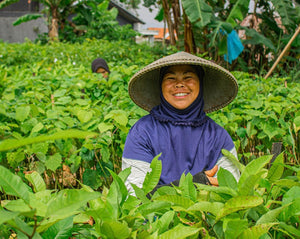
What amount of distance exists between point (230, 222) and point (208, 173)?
1.02 meters

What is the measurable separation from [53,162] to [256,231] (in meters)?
1.50

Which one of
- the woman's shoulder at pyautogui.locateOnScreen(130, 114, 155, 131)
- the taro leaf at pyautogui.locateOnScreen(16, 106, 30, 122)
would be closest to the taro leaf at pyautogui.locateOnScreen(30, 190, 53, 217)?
the woman's shoulder at pyautogui.locateOnScreen(130, 114, 155, 131)

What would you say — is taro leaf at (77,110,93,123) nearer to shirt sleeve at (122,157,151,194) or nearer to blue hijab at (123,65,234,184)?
blue hijab at (123,65,234,184)

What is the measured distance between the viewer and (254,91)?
3.07 metres

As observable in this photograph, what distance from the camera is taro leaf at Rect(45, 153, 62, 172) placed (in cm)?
201

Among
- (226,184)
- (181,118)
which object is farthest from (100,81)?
(226,184)

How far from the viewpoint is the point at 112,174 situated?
82cm

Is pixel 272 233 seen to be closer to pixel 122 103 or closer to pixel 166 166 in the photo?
pixel 166 166

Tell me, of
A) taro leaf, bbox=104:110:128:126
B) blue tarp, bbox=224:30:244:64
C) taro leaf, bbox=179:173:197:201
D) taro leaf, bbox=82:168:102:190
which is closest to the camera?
taro leaf, bbox=179:173:197:201

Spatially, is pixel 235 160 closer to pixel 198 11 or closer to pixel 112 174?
pixel 112 174

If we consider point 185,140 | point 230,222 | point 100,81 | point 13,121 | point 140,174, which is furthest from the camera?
point 100,81

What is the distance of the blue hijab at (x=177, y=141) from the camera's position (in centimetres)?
184

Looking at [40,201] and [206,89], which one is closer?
[40,201]

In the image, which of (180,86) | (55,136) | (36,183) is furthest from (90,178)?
(55,136)
